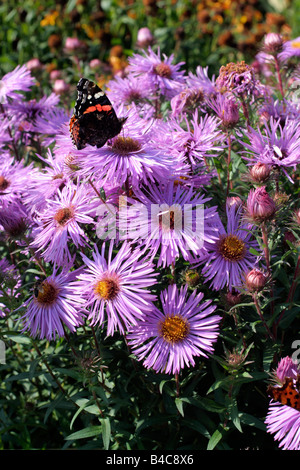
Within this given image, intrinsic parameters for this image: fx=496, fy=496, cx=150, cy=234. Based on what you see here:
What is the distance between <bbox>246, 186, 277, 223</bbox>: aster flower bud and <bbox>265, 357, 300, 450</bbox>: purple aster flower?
460 millimetres

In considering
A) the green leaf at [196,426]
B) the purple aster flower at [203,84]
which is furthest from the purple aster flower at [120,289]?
the purple aster flower at [203,84]

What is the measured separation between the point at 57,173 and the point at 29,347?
95 centimetres

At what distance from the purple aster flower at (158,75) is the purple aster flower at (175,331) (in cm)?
134

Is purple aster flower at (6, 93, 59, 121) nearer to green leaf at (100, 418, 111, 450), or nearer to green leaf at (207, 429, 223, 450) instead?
green leaf at (100, 418, 111, 450)

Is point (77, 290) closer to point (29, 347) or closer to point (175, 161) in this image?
point (175, 161)

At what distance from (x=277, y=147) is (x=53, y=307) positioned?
40.7 inches

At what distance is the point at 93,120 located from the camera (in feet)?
5.58

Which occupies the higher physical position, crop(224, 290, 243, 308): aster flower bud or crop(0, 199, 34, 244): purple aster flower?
crop(0, 199, 34, 244): purple aster flower

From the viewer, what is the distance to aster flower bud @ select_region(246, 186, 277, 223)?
1.61 m

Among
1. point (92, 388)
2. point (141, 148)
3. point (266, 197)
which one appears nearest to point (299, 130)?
point (266, 197)

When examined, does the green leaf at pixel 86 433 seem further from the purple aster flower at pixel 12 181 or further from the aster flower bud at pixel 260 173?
the aster flower bud at pixel 260 173

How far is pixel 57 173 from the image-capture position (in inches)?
79.9

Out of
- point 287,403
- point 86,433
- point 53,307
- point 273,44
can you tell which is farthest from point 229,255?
point 273,44

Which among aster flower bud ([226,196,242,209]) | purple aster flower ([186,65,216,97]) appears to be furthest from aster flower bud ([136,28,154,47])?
aster flower bud ([226,196,242,209])
